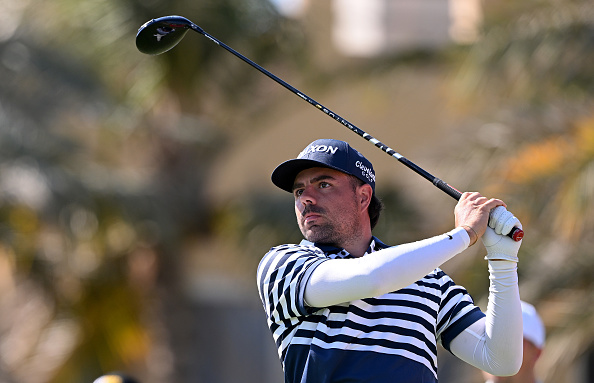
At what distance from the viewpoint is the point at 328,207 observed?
3.58m

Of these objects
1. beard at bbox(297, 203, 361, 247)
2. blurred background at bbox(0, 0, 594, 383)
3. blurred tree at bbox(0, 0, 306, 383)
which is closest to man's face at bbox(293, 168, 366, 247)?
beard at bbox(297, 203, 361, 247)

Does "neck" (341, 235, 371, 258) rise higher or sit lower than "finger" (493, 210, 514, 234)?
higher

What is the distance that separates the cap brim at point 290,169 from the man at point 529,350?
1646 mm

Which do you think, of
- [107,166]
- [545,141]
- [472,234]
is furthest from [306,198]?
[107,166]

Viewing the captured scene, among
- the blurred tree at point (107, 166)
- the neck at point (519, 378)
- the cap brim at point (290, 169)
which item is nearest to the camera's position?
the cap brim at point (290, 169)

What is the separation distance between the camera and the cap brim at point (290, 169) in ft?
11.7

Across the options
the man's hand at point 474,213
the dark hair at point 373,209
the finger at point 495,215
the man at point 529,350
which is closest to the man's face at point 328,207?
the dark hair at point 373,209

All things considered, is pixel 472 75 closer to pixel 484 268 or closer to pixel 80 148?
pixel 484 268

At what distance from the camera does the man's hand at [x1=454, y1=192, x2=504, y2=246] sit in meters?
3.34

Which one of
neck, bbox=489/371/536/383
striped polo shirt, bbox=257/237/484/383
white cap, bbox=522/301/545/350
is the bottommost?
striped polo shirt, bbox=257/237/484/383

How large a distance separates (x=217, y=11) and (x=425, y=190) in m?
2.71

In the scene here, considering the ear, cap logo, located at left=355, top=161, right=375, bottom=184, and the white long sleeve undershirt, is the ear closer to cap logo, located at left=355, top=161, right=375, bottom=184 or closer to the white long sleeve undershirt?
cap logo, located at left=355, top=161, right=375, bottom=184

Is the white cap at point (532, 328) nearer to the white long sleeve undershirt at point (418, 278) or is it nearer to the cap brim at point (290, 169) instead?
the white long sleeve undershirt at point (418, 278)

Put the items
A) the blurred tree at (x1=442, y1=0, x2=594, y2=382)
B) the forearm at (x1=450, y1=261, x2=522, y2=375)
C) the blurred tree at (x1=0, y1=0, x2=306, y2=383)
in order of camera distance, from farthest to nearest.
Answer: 1. the blurred tree at (x1=0, y1=0, x2=306, y2=383)
2. the blurred tree at (x1=442, y1=0, x2=594, y2=382)
3. the forearm at (x1=450, y1=261, x2=522, y2=375)
